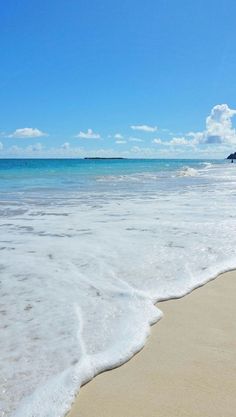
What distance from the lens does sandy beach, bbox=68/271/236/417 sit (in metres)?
2.30

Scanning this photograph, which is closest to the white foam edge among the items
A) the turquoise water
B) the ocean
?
the ocean

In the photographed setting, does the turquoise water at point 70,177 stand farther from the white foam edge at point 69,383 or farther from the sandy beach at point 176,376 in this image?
the white foam edge at point 69,383

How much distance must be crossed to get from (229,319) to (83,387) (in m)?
1.60

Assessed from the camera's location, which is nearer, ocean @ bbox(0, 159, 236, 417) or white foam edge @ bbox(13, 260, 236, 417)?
white foam edge @ bbox(13, 260, 236, 417)

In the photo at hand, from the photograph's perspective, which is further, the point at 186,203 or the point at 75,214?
the point at 186,203

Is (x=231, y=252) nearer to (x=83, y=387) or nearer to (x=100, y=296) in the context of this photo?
(x=100, y=296)

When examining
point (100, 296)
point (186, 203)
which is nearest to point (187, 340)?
point (100, 296)

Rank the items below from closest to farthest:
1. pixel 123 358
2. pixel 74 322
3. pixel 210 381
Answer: pixel 210 381, pixel 123 358, pixel 74 322

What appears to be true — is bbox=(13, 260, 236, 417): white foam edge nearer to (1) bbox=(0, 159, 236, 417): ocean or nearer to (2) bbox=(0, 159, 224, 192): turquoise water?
(1) bbox=(0, 159, 236, 417): ocean

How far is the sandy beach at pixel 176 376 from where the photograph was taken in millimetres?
2305

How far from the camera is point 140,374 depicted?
266cm

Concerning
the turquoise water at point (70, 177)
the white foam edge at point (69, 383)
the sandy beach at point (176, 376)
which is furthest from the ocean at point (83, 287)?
the turquoise water at point (70, 177)

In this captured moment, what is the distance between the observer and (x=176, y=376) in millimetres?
2613

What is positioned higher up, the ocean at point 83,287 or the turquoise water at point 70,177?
the turquoise water at point 70,177
